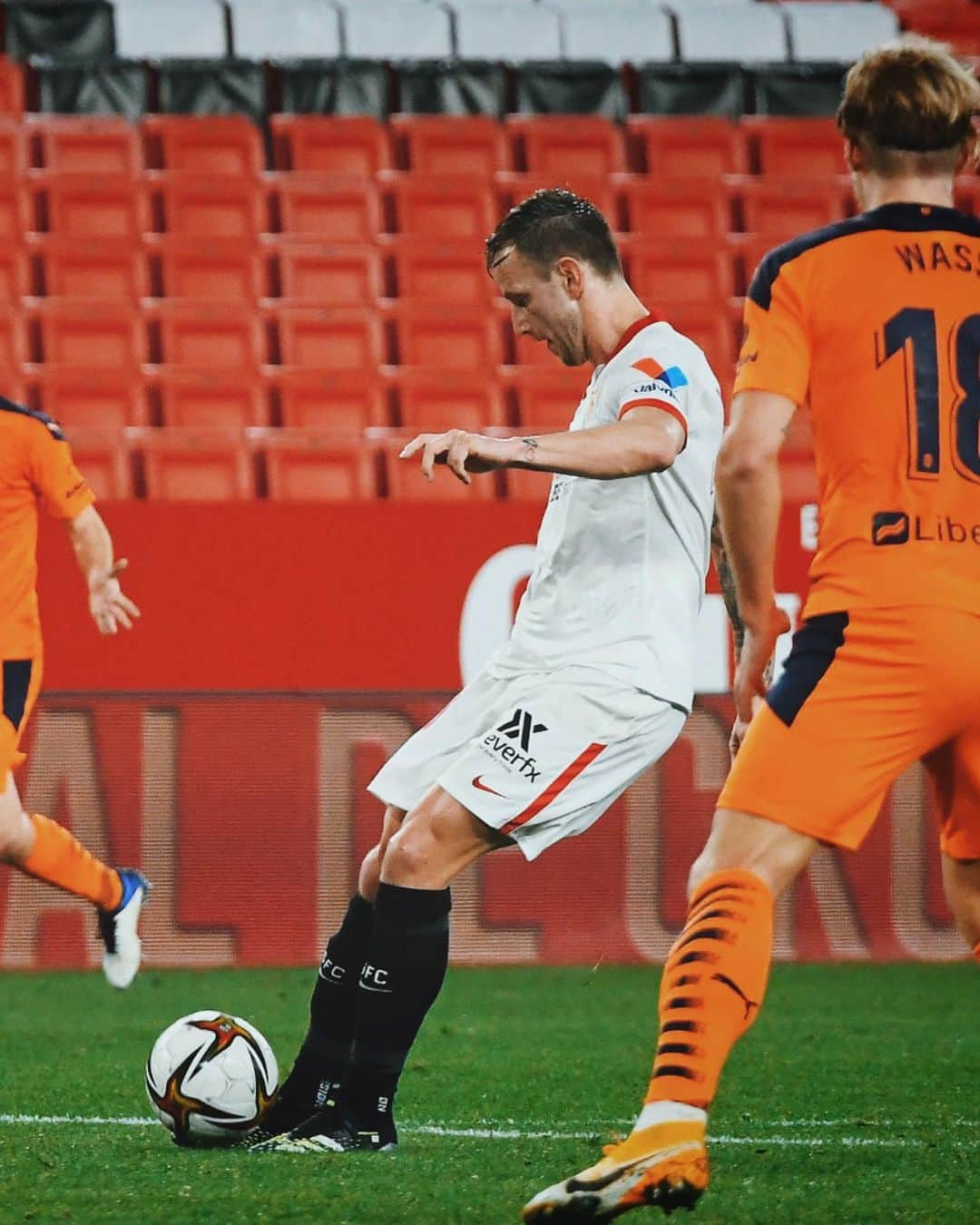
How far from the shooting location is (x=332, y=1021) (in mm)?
4082

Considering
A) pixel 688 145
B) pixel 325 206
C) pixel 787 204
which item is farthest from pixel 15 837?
pixel 688 145

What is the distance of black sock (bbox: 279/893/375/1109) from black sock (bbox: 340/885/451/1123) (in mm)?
197

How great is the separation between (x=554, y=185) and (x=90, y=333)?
274cm

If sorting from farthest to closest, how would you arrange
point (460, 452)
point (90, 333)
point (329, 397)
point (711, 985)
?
point (90, 333) < point (329, 397) < point (460, 452) < point (711, 985)

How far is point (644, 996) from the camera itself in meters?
6.98

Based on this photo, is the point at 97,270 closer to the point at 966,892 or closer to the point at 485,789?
the point at 485,789

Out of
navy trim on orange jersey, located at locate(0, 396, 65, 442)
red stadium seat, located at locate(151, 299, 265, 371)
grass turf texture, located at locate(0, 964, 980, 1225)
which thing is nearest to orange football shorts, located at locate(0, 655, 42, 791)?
navy trim on orange jersey, located at locate(0, 396, 65, 442)

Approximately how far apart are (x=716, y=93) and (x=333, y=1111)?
29.7 ft

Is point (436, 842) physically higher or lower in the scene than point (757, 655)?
lower

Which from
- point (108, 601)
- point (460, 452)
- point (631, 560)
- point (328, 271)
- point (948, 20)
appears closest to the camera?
point (460, 452)

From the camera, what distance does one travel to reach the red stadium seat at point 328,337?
10.5m

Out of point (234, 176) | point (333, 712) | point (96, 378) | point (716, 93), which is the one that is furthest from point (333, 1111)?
point (716, 93)

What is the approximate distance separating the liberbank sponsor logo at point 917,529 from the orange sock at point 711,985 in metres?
0.54

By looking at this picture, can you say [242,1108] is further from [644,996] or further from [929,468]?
[644,996]
